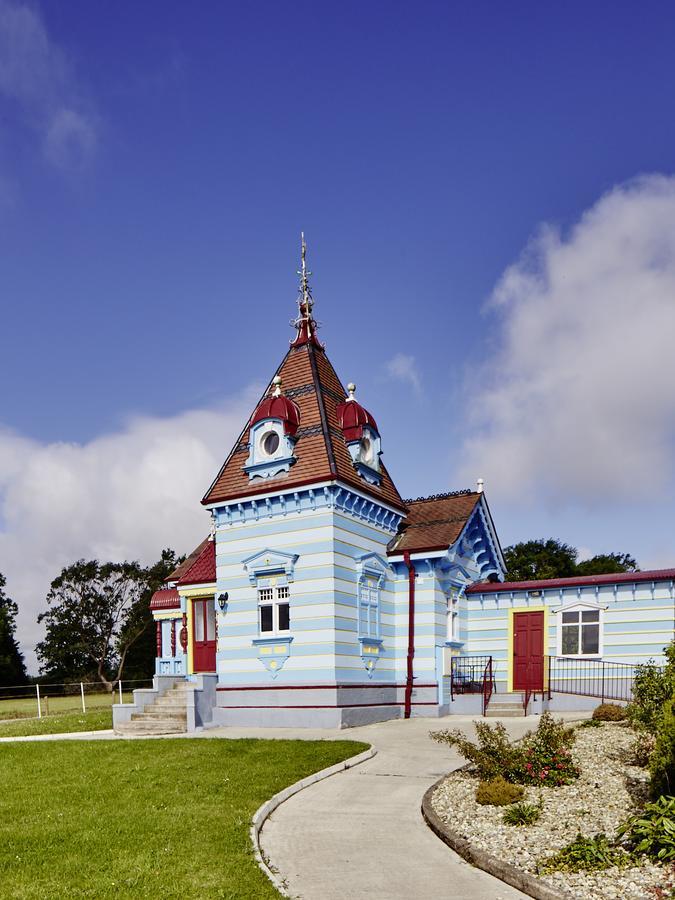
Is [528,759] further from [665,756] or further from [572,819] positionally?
[665,756]

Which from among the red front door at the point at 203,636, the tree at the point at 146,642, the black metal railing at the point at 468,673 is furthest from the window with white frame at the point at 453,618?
the tree at the point at 146,642

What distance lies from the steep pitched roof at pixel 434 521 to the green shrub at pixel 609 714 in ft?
19.7

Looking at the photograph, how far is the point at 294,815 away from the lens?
10305mm

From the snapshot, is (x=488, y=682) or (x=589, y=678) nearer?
(x=589, y=678)

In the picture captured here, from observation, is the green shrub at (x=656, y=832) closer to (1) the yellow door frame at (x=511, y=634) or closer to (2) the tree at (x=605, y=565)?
(1) the yellow door frame at (x=511, y=634)

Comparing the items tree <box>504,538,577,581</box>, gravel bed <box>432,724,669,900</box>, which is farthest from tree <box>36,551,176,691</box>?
gravel bed <box>432,724,669,900</box>

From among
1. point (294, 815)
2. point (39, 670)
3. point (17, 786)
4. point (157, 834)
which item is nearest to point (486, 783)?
point (294, 815)

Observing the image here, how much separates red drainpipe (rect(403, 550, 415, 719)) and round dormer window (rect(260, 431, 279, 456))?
4696mm

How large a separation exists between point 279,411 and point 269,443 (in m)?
0.97

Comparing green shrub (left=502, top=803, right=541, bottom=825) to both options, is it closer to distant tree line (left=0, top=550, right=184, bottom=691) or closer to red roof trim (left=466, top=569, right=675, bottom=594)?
red roof trim (left=466, top=569, right=675, bottom=594)

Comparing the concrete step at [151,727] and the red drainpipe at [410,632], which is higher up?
the red drainpipe at [410,632]

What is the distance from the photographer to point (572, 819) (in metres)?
9.12

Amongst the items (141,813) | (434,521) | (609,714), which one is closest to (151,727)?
(434,521)

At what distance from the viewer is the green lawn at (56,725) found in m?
22.2
